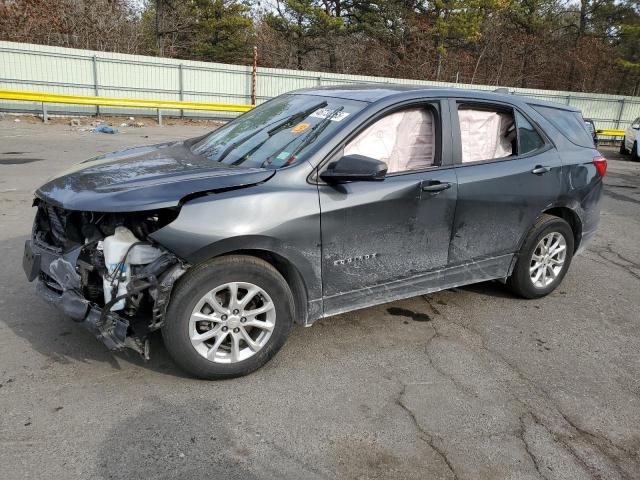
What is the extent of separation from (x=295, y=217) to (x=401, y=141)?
3.51 ft

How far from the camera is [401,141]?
149 inches

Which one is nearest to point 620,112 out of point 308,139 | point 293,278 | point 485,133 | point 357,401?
point 485,133

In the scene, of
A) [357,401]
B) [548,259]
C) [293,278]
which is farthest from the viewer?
[548,259]

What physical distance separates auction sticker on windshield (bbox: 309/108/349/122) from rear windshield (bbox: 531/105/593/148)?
6.41ft

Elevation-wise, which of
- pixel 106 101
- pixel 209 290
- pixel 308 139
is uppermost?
pixel 308 139

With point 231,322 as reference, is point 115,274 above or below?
above

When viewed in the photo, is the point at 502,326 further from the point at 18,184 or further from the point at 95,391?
the point at 18,184

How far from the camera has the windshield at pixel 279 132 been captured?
11.6 feet

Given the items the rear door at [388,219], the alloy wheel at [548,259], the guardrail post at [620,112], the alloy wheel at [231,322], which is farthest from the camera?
the guardrail post at [620,112]

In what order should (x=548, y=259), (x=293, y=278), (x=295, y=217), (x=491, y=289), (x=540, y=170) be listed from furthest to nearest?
(x=491, y=289) → (x=548, y=259) → (x=540, y=170) → (x=293, y=278) → (x=295, y=217)

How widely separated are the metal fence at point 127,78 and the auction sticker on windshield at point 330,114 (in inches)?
496

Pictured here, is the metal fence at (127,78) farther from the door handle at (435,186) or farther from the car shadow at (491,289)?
the door handle at (435,186)

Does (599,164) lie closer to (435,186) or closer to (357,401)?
(435,186)

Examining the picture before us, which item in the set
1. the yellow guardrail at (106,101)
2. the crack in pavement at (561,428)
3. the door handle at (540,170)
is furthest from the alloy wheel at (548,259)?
the yellow guardrail at (106,101)
